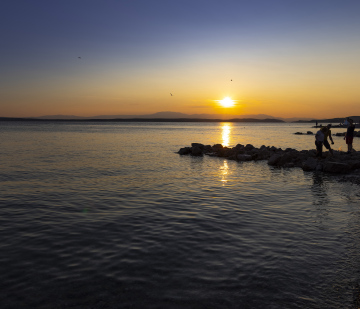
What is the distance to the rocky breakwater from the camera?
2200cm

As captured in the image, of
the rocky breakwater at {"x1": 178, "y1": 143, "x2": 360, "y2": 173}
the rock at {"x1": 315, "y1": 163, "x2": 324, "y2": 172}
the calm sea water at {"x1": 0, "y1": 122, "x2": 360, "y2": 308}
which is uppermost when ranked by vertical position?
the rocky breakwater at {"x1": 178, "y1": 143, "x2": 360, "y2": 173}

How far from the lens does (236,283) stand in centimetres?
622

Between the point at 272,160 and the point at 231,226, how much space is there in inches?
693

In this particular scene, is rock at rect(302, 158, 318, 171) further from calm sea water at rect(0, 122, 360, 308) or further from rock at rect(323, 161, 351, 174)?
calm sea water at rect(0, 122, 360, 308)

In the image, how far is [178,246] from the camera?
8203 millimetres

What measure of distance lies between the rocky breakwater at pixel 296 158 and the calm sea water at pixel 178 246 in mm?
5755

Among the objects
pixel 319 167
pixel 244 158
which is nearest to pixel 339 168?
pixel 319 167

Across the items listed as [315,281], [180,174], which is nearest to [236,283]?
[315,281]

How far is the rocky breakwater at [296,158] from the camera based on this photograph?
22000 millimetres

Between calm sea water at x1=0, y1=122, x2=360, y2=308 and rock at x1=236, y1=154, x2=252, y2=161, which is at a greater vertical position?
rock at x1=236, y1=154, x2=252, y2=161

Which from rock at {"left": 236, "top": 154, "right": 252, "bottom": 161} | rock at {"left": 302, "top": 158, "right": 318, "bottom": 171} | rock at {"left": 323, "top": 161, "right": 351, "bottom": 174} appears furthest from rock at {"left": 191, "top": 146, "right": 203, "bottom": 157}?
rock at {"left": 323, "top": 161, "right": 351, "bottom": 174}

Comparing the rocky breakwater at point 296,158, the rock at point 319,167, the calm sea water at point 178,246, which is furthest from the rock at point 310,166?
the calm sea water at point 178,246

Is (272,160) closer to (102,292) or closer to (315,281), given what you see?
(315,281)

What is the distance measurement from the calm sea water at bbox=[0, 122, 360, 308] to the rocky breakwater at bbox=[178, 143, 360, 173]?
5755 mm
